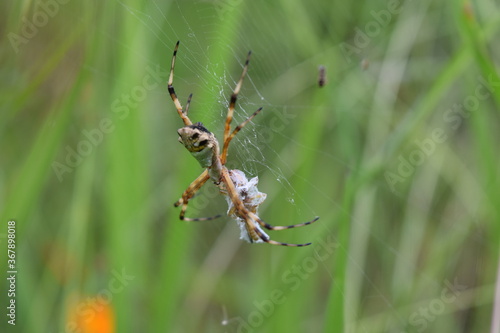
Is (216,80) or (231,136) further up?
(216,80)

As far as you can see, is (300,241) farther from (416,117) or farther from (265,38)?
(265,38)

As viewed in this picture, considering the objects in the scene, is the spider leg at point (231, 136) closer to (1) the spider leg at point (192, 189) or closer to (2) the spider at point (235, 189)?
(2) the spider at point (235, 189)

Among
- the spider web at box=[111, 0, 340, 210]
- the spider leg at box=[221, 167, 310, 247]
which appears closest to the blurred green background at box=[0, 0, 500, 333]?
the spider web at box=[111, 0, 340, 210]

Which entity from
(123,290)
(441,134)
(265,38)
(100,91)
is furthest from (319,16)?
(123,290)

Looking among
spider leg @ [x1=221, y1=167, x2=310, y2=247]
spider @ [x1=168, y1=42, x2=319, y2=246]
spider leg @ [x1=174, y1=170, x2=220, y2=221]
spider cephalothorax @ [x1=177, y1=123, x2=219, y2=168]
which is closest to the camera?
spider cephalothorax @ [x1=177, y1=123, x2=219, y2=168]

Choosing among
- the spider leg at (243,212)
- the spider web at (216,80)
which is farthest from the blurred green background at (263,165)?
the spider leg at (243,212)

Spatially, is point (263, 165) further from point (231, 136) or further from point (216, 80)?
point (216, 80)

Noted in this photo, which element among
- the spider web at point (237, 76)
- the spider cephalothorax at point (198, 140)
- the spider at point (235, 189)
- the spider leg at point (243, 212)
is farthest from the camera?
the spider leg at point (243, 212)

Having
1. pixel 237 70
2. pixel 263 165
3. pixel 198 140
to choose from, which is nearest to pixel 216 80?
pixel 198 140

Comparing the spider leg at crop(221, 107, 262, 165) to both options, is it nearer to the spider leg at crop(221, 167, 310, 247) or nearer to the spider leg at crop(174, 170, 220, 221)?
the spider leg at crop(221, 167, 310, 247)
